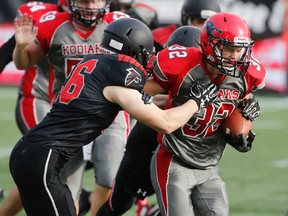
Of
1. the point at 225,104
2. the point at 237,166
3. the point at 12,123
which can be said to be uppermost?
the point at 225,104

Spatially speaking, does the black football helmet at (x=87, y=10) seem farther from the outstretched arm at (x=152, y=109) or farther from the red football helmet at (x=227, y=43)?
the outstretched arm at (x=152, y=109)

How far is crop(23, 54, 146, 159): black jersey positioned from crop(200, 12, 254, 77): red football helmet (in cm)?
46

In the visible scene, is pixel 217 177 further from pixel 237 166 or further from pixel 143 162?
pixel 237 166

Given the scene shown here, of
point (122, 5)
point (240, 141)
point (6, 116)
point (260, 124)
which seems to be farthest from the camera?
point (6, 116)

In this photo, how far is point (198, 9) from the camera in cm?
616

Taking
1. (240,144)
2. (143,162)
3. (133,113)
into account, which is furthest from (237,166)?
(133,113)

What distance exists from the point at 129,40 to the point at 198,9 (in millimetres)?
1476

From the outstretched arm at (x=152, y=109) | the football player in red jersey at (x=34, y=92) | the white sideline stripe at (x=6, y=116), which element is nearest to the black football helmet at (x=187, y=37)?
the outstretched arm at (x=152, y=109)

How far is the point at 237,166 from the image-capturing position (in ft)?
27.5

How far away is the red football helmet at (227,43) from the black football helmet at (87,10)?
49.0 inches

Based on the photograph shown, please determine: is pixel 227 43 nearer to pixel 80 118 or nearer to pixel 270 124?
pixel 80 118

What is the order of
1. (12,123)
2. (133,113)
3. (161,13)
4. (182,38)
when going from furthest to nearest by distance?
(161,13) → (12,123) → (182,38) → (133,113)

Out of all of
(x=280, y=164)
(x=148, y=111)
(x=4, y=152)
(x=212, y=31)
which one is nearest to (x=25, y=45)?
(x=212, y=31)

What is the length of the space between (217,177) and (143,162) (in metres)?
0.81
